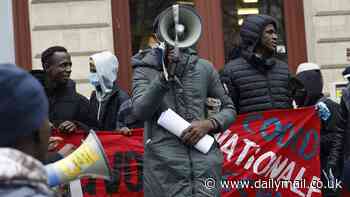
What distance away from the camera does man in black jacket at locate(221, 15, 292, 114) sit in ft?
26.3

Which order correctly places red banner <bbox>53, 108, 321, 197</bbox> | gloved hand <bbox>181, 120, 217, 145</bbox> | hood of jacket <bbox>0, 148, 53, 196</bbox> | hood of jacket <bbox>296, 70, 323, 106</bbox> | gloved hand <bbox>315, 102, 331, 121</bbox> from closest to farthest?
hood of jacket <bbox>0, 148, 53, 196</bbox>, gloved hand <bbox>181, 120, 217, 145</bbox>, red banner <bbox>53, 108, 321, 197</bbox>, gloved hand <bbox>315, 102, 331, 121</bbox>, hood of jacket <bbox>296, 70, 323, 106</bbox>

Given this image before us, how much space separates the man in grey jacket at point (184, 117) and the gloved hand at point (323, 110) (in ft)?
7.05

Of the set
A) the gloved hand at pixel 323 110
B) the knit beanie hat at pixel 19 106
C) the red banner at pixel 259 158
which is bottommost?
the red banner at pixel 259 158

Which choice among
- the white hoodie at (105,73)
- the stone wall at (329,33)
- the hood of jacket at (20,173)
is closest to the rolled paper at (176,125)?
the white hoodie at (105,73)

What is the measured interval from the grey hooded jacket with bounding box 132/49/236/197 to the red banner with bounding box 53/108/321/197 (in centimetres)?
176

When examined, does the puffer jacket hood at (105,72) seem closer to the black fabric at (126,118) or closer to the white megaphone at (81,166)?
the black fabric at (126,118)

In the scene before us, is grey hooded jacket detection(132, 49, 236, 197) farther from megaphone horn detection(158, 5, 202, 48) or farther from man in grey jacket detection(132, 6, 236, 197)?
megaphone horn detection(158, 5, 202, 48)

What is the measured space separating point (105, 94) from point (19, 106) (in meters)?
5.97

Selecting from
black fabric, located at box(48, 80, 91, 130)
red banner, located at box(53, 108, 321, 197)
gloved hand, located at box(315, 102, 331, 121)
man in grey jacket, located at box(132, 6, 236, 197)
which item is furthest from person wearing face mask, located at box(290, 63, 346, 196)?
black fabric, located at box(48, 80, 91, 130)

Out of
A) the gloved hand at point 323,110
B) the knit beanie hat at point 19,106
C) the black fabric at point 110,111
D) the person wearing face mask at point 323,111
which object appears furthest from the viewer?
the gloved hand at point 323,110

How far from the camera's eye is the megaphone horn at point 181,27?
6451 mm

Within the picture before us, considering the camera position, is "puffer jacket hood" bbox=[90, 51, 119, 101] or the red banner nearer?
the red banner

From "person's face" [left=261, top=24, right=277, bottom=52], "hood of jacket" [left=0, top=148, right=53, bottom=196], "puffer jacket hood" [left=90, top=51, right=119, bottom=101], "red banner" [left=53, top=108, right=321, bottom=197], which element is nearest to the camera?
"hood of jacket" [left=0, top=148, right=53, bottom=196]

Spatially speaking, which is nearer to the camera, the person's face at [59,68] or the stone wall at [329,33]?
the person's face at [59,68]
